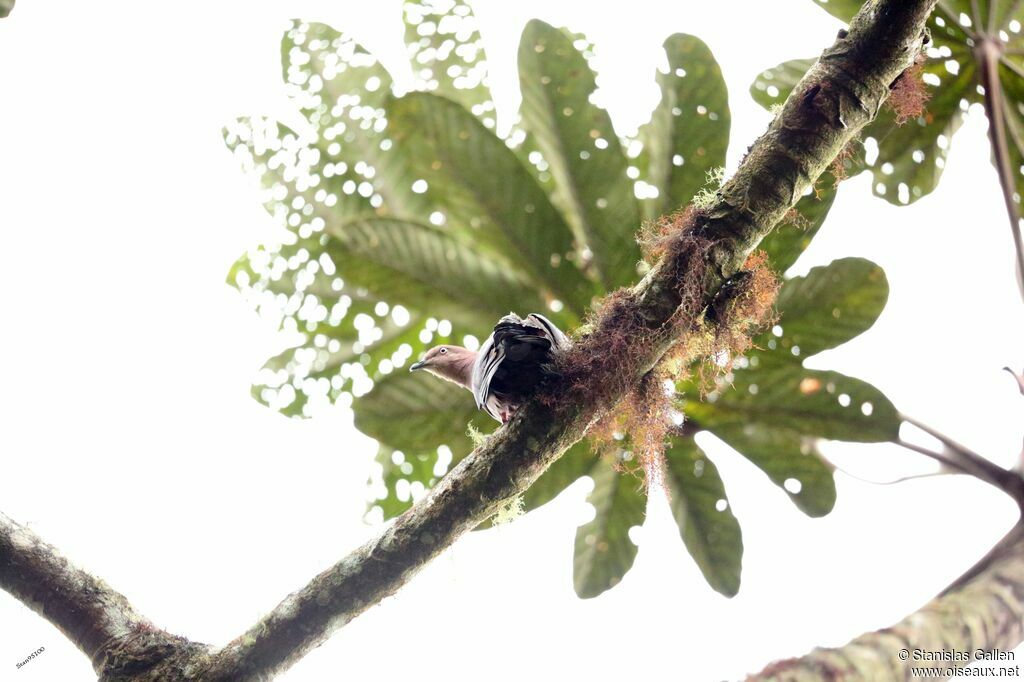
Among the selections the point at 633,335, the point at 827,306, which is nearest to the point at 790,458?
the point at 827,306

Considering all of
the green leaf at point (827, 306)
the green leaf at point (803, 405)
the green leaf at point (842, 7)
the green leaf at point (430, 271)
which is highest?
the green leaf at point (842, 7)

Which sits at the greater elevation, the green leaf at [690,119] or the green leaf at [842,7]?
the green leaf at [842,7]

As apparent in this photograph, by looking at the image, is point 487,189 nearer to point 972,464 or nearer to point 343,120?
point 343,120

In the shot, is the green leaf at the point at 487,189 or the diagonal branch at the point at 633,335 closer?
the diagonal branch at the point at 633,335

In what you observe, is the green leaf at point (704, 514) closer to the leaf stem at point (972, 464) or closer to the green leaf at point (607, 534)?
the green leaf at point (607, 534)

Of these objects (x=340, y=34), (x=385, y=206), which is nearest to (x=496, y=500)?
(x=385, y=206)

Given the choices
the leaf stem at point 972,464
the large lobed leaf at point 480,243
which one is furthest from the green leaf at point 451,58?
the leaf stem at point 972,464
